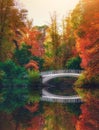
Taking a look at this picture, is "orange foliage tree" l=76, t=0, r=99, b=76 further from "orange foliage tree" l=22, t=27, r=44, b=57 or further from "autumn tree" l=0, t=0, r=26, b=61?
"orange foliage tree" l=22, t=27, r=44, b=57

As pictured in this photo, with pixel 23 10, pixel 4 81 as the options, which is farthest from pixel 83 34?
pixel 23 10

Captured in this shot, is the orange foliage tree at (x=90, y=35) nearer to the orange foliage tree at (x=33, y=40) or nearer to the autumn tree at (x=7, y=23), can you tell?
the autumn tree at (x=7, y=23)

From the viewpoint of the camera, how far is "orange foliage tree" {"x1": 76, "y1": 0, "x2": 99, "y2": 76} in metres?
38.8

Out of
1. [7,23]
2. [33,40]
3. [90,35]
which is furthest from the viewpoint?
[33,40]

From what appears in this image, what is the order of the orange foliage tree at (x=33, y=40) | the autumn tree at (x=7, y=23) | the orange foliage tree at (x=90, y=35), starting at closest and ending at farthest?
the orange foliage tree at (x=90, y=35) < the autumn tree at (x=7, y=23) < the orange foliage tree at (x=33, y=40)

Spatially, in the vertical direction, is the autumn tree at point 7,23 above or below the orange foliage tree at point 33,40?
above

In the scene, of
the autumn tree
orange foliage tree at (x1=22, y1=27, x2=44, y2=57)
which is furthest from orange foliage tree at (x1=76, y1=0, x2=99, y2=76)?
orange foliage tree at (x1=22, y1=27, x2=44, y2=57)

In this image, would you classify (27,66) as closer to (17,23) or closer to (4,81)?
(17,23)

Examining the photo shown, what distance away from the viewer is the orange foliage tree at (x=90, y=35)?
38.8 meters

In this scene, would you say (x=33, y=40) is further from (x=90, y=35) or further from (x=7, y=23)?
(x=90, y=35)

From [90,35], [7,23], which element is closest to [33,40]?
[7,23]

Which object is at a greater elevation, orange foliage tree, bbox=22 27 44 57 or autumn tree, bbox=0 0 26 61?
autumn tree, bbox=0 0 26 61

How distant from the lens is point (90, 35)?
3903cm

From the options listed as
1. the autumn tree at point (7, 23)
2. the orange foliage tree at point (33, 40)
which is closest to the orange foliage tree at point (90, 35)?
the autumn tree at point (7, 23)
